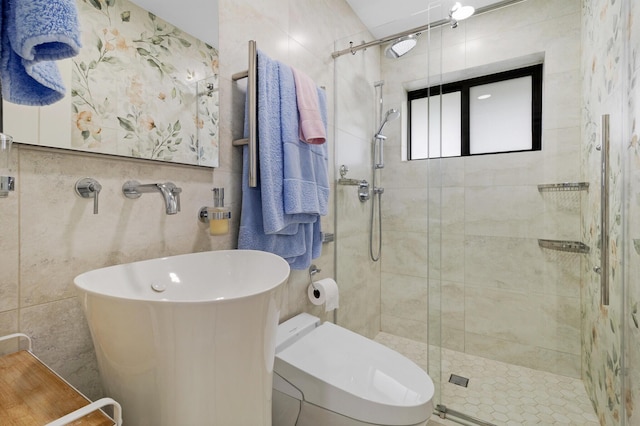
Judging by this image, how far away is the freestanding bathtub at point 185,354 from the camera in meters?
0.54

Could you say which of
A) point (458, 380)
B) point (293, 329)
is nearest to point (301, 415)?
point (293, 329)

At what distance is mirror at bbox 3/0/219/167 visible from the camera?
73cm

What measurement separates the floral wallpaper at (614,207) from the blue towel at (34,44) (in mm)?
1562

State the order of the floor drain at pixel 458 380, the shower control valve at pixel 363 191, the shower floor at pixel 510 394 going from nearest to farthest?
the shower floor at pixel 510 394, the floor drain at pixel 458 380, the shower control valve at pixel 363 191

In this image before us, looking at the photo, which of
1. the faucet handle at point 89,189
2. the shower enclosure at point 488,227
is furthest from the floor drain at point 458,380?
the faucet handle at point 89,189

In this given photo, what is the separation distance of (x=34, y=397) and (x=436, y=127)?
1.99m

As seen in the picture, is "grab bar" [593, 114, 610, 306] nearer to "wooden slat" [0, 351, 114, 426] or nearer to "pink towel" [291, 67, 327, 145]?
"pink towel" [291, 67, 327, 145]

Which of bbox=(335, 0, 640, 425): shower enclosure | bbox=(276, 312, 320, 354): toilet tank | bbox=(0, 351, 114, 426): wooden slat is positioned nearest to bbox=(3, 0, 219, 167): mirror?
bbox=(0, 351, 114, 426): wooden slat

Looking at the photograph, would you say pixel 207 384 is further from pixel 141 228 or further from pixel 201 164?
pixel 201 164

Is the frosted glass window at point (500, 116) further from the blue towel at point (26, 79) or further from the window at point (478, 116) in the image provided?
the blue towel at point (26, 79)

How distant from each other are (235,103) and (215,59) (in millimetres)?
164

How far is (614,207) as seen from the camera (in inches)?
49.1

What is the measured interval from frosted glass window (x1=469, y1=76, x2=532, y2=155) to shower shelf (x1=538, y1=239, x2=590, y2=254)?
0.57 m

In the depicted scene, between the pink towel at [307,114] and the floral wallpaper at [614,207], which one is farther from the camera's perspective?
the pink towel at [307,114]
